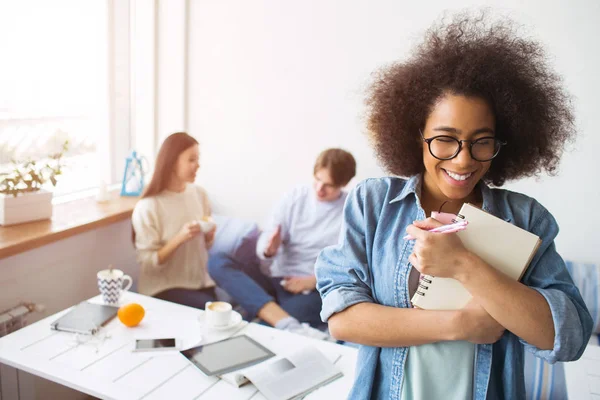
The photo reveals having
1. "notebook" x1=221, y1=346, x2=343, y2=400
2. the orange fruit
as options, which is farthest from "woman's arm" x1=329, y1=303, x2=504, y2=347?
the orange fruit

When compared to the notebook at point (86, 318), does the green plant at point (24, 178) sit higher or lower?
higher

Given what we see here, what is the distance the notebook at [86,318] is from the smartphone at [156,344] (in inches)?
6.7

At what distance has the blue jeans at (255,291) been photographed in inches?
106

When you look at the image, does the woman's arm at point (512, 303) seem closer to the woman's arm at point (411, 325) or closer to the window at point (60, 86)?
the woman's arm at point (411, 325)

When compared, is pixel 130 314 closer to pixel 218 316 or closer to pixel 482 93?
pixel 218 316

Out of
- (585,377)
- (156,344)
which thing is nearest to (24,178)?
(156,344)

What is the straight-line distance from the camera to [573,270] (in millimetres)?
2643

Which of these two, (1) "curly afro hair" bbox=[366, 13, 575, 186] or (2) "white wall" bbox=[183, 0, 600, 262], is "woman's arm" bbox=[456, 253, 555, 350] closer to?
(1) "curly afro hair" bbox=[366, 13, 575, 186]

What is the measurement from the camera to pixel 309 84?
312cm

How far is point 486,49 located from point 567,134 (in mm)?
249

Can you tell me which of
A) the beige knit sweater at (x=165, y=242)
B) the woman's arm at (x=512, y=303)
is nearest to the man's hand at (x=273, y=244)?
the beige knit sweater at (x=165, y=242)

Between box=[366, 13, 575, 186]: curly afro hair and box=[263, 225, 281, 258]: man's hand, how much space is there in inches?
71.2

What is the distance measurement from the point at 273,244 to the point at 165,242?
0.61 meters

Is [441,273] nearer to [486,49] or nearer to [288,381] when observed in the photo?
[486,49]
